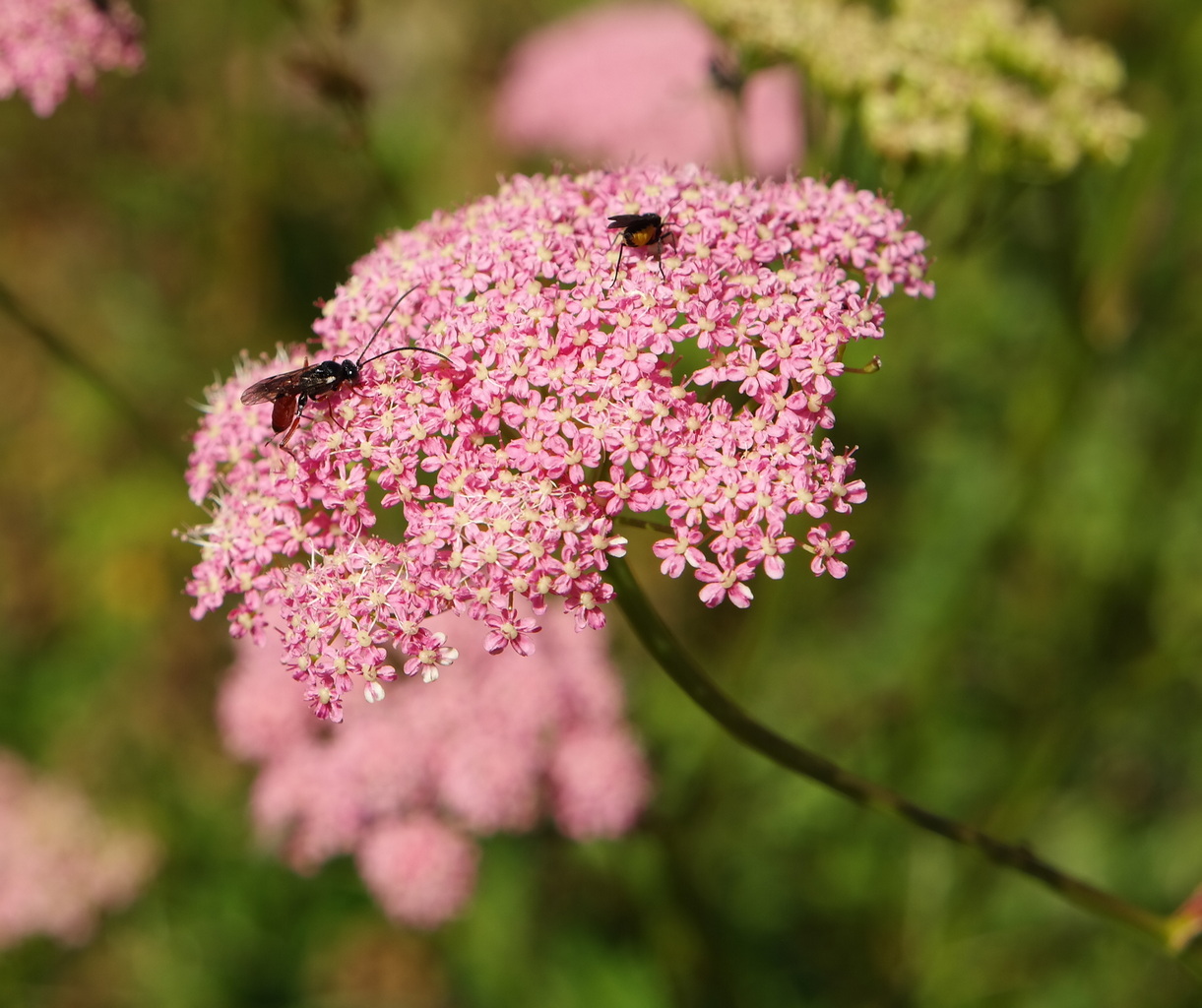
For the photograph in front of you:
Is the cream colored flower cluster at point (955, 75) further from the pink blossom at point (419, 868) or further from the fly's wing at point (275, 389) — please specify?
the pink blossom at point (419, 868)

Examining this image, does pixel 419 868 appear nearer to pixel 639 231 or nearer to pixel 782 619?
pixel 782 619

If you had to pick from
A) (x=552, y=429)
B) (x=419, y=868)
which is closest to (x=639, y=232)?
(x=552, y=429)

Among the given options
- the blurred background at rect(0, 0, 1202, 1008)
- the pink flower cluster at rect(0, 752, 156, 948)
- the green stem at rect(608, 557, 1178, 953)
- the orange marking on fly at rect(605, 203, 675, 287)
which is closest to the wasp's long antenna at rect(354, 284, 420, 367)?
the orange marking on fly at rect(605, 203, 675, 287)

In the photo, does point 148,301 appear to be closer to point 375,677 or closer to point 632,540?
point 632,540

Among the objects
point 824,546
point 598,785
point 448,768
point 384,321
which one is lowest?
point 824,546

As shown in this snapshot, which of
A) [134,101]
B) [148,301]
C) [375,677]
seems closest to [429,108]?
[134,101]

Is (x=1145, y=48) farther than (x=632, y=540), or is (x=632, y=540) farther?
(x=632, y=540)

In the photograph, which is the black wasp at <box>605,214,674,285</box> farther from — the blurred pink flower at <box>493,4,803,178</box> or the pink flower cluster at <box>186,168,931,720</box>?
the blurred pink flower at <box>493,4,803,178</box>
